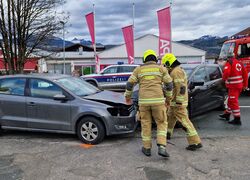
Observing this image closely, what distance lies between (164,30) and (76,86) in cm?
1264

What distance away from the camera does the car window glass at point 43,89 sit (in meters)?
5.90

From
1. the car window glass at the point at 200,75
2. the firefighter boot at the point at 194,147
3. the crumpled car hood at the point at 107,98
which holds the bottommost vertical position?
the firefighter boot at the point at 194,147

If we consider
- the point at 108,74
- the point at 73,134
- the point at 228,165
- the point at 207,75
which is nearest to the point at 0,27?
the point at 108,74

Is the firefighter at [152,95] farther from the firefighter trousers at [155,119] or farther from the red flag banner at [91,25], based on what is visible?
the red flag banner at [91,25]

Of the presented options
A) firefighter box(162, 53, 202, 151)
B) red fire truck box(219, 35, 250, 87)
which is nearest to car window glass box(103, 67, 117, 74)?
red fire truck box(219, 35, 250, 87)

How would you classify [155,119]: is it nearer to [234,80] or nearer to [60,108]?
[60,108]

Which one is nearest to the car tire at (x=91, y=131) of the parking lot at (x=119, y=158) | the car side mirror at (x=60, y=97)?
the parking lot at (x=119, y=158)

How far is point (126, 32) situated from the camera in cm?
2291

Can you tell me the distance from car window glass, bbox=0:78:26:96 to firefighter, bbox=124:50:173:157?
9.02 ft

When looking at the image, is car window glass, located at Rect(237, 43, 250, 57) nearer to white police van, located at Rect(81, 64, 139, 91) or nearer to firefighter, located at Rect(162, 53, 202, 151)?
white police van, located at Rect(81, 64, 139, 91)

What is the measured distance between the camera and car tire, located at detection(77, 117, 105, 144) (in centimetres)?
552

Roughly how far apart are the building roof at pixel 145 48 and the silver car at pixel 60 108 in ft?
122

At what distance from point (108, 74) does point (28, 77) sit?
855 cm

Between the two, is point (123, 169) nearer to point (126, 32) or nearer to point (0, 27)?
point (0, 27)
